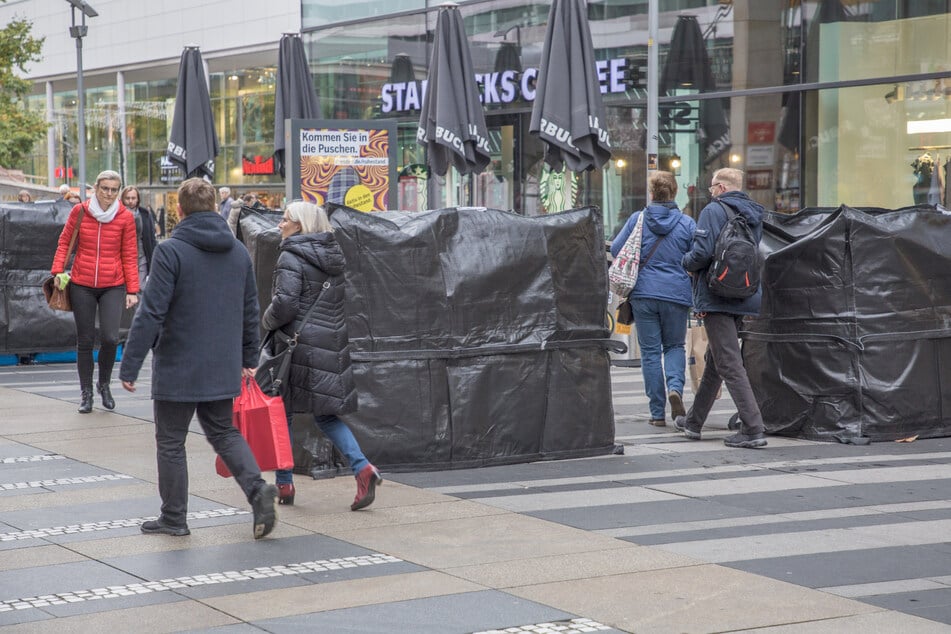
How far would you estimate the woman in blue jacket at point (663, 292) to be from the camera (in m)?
10.8

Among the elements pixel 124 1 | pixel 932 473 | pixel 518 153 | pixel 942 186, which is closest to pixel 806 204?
pixel 942 186

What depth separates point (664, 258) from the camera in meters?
10.9

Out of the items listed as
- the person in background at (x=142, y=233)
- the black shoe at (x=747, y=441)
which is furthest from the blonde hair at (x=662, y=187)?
the person in background at (x=142, y=233)

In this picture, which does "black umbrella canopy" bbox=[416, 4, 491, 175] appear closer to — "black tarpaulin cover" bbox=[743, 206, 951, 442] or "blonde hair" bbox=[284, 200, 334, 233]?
"black tarpaulin cover" bbox=[743, 206, 951, 442]

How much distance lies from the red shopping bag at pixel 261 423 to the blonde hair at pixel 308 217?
914mm

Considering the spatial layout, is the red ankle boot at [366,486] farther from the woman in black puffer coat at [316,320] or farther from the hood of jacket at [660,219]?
the hood of jacket at [660,219]

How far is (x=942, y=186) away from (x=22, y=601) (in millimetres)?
14787

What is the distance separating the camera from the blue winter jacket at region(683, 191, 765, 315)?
988cm

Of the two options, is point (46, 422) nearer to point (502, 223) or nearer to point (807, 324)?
point (502, 223)

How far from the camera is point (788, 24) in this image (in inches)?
781

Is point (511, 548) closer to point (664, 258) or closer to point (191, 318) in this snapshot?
point (191, 318)

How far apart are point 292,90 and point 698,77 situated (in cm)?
615

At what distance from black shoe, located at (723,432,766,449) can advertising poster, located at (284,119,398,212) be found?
446 cm

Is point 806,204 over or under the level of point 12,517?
over
